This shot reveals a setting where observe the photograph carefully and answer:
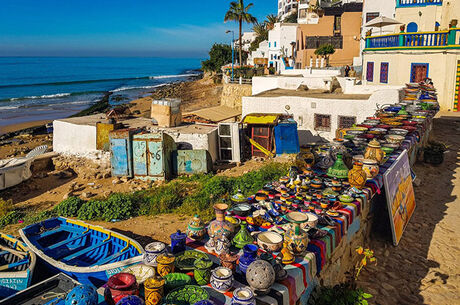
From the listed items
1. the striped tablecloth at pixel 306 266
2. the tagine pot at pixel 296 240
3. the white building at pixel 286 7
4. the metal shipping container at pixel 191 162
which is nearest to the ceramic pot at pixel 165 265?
the striped tablecloth at pixel 306 266

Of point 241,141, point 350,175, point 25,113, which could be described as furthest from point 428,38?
point 25,113

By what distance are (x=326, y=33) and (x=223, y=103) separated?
18.1 meters

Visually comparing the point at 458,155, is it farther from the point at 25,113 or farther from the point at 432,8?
the point at 25,113

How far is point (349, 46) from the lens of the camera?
4278 cm

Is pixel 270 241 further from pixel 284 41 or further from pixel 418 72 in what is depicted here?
pixel 284 41

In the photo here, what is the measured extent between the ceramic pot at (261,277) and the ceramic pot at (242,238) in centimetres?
95

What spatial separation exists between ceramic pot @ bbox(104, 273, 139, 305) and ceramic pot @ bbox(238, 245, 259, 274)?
1.22 m

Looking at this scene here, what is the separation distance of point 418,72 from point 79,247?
19.6 meters

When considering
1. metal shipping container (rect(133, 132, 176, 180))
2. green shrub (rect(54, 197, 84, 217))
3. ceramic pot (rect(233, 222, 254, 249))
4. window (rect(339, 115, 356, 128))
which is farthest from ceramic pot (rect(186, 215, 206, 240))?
window (rect(339, 115, 356, 128))

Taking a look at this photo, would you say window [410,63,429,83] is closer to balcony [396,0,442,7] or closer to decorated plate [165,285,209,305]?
balcony [396,0,442,7]

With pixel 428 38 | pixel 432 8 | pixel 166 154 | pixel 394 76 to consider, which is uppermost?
pixel 432 8

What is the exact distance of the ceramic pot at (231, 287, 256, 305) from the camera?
11.7 ft

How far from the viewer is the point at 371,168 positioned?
6.84 m

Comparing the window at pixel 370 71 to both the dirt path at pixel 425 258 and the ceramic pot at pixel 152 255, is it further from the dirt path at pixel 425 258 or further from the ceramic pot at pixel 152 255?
the ceramic pot at pixel 152 255
